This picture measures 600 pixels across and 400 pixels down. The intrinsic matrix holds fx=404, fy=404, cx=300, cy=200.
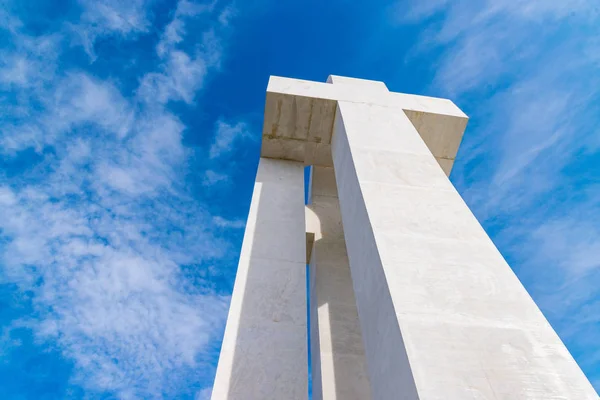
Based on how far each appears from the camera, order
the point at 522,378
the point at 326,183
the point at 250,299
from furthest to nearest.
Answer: the point at 326,183
the point at 250,299
the point at 522,378

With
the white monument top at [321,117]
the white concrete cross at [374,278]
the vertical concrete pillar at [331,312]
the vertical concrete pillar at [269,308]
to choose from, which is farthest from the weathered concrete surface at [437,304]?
the white monument top at [321,117]

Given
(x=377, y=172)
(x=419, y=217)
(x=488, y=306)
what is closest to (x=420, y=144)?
(x=377, y=172)

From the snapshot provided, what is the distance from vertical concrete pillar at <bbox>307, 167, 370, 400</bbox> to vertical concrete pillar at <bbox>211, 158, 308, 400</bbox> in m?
1.22

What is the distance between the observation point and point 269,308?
6.44 m

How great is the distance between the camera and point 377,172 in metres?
5.73

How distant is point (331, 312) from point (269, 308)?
1917 mm

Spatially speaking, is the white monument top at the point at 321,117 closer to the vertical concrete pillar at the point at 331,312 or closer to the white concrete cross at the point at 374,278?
the white concrete cross at the point at 374,278

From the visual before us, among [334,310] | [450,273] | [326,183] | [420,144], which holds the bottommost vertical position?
[450,273]

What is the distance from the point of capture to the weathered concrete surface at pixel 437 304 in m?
3.04

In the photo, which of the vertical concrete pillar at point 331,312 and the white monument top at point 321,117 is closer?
the vertical concrete pillar at point 331,312

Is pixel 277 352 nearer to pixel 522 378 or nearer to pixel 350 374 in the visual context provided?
pixel 350 374

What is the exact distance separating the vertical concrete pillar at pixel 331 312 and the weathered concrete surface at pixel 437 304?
104 inches

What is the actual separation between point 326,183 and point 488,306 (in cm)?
711

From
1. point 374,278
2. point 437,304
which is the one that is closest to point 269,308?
point 374,278
